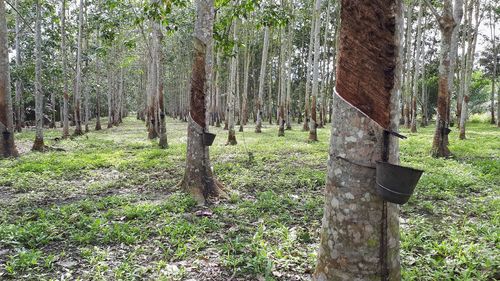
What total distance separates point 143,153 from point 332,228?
33.2 feet

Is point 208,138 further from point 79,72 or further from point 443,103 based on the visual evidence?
point 79,72

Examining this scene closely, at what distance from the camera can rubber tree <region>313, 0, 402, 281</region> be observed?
2.30 m

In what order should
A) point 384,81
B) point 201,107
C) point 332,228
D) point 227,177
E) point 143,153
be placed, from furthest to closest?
point 143,153 < point 227,177 < point 201,107 < point 332,228 < point 384,81

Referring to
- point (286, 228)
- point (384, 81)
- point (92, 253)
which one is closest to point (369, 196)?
point (384, 81)

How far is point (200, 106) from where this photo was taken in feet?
20.8

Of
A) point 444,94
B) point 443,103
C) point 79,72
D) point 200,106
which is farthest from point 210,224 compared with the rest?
point 79,72

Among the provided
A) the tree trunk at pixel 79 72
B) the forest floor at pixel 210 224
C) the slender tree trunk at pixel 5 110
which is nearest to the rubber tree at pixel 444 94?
the forest floor at pixel 210 224

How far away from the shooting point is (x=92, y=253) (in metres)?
4.12

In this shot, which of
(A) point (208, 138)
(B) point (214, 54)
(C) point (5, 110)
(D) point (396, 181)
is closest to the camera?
(D) point (396, 181)

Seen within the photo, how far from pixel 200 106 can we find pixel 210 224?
221 centimetres

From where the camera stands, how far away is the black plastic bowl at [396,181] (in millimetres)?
2117

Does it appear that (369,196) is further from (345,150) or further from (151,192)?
(151,192)

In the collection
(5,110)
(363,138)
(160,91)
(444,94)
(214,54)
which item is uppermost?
(214,54)

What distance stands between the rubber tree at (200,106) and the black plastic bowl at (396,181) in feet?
14.5
